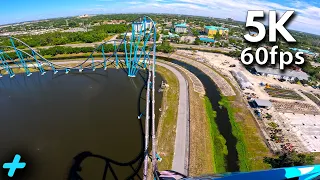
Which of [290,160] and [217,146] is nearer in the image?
[290,160]

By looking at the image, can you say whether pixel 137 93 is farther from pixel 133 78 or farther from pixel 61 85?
pixel 61 85

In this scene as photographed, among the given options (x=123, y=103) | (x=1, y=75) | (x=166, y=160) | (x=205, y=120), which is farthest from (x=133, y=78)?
(x=1, y=75)

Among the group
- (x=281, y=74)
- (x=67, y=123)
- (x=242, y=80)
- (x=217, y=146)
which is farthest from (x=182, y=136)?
(x=281, y=74)

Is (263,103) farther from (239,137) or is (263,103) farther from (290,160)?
(290,160)

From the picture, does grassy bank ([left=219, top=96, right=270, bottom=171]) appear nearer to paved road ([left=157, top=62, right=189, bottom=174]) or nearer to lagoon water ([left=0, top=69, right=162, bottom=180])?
paved road ([left=157, top=62, right=189, bottom=174])

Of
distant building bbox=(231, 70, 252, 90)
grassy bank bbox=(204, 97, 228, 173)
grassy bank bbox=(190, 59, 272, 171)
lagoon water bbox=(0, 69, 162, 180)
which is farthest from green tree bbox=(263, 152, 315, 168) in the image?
distant building bbox=(231, 70, 252, 90)
